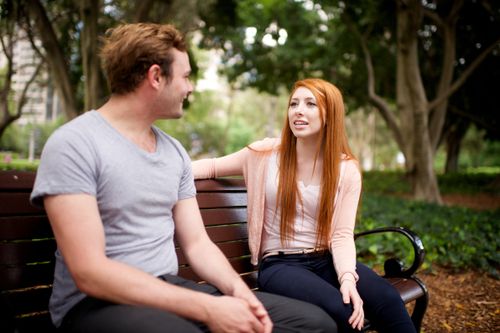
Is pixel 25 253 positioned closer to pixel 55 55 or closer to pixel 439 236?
pixel 439 236

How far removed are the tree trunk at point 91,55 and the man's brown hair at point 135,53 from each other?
6.92 metres

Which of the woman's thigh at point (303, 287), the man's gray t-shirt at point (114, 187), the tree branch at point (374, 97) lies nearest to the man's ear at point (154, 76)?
the man's gray t-shirt at point (114, 187)

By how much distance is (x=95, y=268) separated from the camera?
1604 mm

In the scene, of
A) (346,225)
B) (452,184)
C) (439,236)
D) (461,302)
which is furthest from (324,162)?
(452,184)

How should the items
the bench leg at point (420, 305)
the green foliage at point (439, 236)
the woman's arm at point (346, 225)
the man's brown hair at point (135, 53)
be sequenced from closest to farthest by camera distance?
the man's brown hair at point (135, 53) → the woman's arm at point (346, 225) → the bench leg at point (420, 305) → the green foliage at point (439, 236)

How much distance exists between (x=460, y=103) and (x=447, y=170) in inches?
308

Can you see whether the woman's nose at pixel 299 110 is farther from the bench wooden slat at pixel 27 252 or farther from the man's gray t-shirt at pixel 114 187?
the bench wooden slat at pixel 27 252

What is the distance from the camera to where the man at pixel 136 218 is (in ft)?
5.30

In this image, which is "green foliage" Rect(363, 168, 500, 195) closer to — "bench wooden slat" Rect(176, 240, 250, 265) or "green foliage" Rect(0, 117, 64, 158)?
"bench wooden slat" Rect(176, 240, 250, 265)

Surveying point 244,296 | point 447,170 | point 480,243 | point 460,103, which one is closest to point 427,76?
point 460,103

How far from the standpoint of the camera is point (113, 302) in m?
1.68

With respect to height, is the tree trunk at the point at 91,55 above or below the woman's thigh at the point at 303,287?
above

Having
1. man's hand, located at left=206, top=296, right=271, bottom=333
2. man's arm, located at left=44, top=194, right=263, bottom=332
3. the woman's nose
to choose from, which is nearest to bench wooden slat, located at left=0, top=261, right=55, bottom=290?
man's arm, located at left=44, top=194, right=263, bottom=332

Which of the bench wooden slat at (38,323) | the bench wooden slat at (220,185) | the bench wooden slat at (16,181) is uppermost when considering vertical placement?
the bench wooden slat at (16,181)
